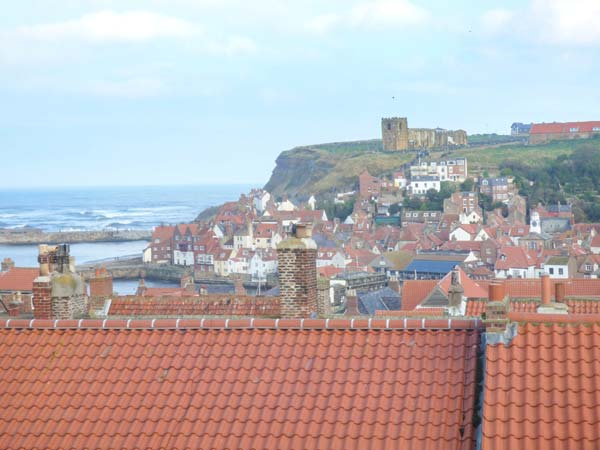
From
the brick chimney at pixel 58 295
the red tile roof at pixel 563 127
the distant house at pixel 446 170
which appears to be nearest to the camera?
the brick chimney at pixel 58 295

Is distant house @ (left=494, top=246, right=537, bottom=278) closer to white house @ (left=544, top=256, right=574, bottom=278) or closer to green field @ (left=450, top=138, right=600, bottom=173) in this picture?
white house @ (left=544, top=256, right=574, bottom=278)

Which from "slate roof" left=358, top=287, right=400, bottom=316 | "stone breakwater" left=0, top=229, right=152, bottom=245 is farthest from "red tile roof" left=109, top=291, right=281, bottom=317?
"stone breakwater" left=0, top=229, right=152, bottom=245

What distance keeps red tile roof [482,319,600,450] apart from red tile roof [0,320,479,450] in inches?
13.4

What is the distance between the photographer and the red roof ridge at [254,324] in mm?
9469

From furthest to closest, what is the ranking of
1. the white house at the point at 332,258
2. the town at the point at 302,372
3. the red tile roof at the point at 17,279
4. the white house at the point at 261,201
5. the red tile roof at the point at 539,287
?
the white house at the point at 261,201, the white house at the point at 332,258, the red tile roof at the point at 17,279, the red tile roof at the point at 539,287, the town at the point at 302,372

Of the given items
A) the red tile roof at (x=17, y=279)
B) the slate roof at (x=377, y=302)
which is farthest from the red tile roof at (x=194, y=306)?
the slate roof at (x=377, y=302)

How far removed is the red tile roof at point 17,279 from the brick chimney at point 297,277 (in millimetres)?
29619

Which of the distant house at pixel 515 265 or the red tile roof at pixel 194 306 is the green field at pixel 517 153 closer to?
the distant house at pixel 515 265

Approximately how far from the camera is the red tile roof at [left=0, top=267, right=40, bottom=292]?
3930cm

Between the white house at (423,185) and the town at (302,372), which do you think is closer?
the town at (302,372)

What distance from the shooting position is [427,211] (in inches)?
4978

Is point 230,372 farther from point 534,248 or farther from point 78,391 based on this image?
point 534,248

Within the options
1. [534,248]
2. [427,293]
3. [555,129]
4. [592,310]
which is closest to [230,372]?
[592,310]

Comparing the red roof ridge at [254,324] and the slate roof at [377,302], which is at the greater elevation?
the red roof ridge at [254,324]
